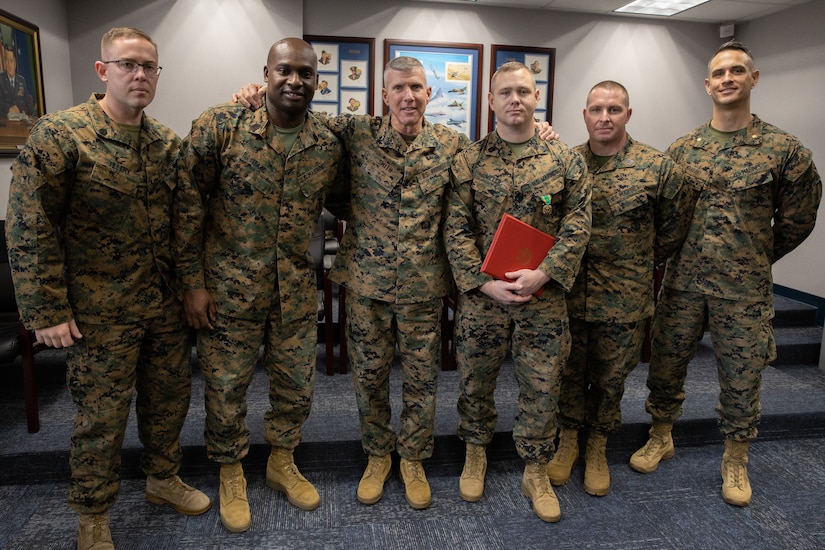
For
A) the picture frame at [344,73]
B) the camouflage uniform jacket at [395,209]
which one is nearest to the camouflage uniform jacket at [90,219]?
the camouflage uniform jacket at [395,209]

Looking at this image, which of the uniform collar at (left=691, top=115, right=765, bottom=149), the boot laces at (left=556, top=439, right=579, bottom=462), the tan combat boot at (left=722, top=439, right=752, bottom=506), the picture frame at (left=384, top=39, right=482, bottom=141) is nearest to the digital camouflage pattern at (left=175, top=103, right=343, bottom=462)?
the boot laces at (left=556, top=439, right=579, bottom=462)

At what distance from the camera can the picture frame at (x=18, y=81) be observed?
321 cm

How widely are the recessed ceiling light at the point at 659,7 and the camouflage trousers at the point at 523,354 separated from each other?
12.2 ft

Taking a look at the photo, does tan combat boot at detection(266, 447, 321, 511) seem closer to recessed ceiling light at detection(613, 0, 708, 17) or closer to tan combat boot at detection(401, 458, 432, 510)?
tan combat boot at detection(401, 458, 432, 510)

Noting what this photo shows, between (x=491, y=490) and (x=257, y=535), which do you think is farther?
(x=491, y=490)

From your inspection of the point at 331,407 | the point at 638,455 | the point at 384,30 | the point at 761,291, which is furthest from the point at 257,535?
the point at 384,30

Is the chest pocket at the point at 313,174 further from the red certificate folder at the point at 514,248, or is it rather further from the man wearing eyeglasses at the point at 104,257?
the red certificate folder at the point at 514,248

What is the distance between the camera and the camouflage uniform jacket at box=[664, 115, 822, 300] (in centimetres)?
218

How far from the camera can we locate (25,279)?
5.27 feet

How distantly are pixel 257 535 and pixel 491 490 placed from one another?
0.91 m

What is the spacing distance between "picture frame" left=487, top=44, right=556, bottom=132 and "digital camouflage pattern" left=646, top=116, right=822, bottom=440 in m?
2.79

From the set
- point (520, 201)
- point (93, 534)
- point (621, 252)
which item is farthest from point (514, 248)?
point (93, 534)

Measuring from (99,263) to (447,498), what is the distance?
4.93 ft

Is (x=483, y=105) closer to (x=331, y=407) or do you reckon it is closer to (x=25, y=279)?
(x=331, y=407)
